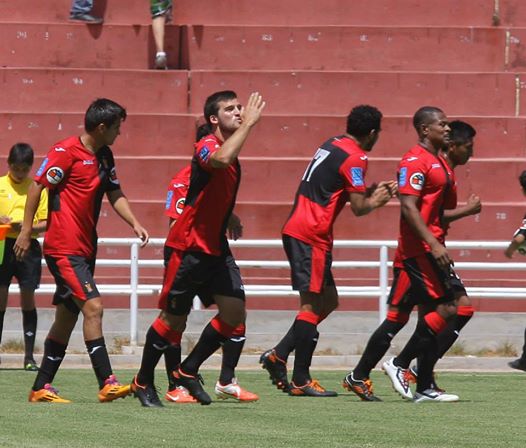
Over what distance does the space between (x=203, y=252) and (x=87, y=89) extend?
11.3m

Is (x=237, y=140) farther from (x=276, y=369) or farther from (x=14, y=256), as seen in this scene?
(x=14, y=256)

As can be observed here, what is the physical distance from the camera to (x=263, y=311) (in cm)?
1728

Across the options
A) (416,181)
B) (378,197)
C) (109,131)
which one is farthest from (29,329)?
(378,197)

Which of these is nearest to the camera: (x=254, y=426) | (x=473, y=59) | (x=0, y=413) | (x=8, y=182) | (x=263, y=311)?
(x=254, y=426)

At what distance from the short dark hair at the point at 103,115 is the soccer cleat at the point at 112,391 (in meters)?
1.68

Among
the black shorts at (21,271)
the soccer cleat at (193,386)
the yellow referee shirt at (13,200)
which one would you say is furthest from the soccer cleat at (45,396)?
the black shorts at (21,271)

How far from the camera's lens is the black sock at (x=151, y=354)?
10.2 meters

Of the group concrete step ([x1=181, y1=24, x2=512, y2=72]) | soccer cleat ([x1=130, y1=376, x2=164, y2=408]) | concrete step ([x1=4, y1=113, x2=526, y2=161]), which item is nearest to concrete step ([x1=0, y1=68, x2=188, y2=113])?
concrete step ([x1=4, y1=113, x2=526, y2=161])

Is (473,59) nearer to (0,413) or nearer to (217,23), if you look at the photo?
(217,23)

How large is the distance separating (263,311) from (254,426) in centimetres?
845

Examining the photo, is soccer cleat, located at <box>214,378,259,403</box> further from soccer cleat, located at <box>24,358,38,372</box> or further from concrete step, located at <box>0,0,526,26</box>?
concrete step, located at <box>0,0,526,26</box>

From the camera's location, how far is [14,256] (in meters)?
14.4

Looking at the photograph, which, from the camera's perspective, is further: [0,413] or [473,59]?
[473,59]

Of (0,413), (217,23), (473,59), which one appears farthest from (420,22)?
(0,413)
